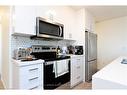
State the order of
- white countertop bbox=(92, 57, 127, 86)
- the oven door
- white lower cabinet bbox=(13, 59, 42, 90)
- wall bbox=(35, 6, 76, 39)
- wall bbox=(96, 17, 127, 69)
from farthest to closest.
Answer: wall bbox=(96, 17, 127, 69)
wall bbox=(35, 6, 76, 39)
the oven door
white lower cabinet bbox=(13, 59, 42, 90)
white countertop bbox=(92, 57, 127, 86)

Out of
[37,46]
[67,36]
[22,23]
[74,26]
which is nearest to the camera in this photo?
[22,23]

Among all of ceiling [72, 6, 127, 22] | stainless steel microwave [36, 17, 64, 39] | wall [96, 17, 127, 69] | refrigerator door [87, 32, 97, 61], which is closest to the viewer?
stainless steel microwave [36, 17, 64, 39]

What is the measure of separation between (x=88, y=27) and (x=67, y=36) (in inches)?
37.5

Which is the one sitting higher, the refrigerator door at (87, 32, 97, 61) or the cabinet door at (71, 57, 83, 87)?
the refrigerator door at (87, 32, 97, 61)

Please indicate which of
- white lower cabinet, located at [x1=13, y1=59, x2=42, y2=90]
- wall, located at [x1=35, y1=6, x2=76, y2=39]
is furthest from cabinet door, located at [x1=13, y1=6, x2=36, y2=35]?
white lower cabinet, located at [x1=13, y1=59, x2=42, y2=90]

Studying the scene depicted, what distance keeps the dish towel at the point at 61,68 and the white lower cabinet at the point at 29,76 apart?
45 centimetres

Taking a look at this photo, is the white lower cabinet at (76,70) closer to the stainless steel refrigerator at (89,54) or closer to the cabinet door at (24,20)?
the stainless steel refrigerator at (89,54)

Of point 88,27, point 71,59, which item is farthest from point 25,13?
point 88,27

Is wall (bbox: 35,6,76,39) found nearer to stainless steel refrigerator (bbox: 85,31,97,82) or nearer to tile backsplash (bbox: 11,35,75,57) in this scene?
stainless steel refrigerator (bbox: 85,31,97,82)

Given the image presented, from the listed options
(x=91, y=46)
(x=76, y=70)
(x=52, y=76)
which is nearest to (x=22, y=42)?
(x=52, y=76)

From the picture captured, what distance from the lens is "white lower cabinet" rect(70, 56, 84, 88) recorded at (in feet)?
9.85
